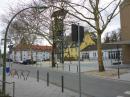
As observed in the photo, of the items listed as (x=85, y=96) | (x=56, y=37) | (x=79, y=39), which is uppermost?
(x=56, y=37)

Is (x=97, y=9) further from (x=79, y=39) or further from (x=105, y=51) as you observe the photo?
(x=105, y=51)

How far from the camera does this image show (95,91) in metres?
20.5

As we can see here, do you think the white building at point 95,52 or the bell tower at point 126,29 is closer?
the bell tower at point 126,29

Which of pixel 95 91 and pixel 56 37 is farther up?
pixel 56 37

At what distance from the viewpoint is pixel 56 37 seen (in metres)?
55.4

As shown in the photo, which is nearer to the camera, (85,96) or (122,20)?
(85,96)

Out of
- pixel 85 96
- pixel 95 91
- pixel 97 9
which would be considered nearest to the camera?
pixel 85 96

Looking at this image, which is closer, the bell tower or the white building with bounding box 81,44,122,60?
the bell tower

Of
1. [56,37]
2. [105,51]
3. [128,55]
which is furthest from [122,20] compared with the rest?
[105,51]

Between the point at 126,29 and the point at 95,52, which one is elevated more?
the point at 126,29

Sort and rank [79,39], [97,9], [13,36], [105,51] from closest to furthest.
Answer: [79,39] → [97,9] → [13,36] → [105,51]

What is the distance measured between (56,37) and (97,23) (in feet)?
57.5

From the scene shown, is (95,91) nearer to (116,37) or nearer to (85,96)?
(85,96)

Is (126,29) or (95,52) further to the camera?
(95,52)
